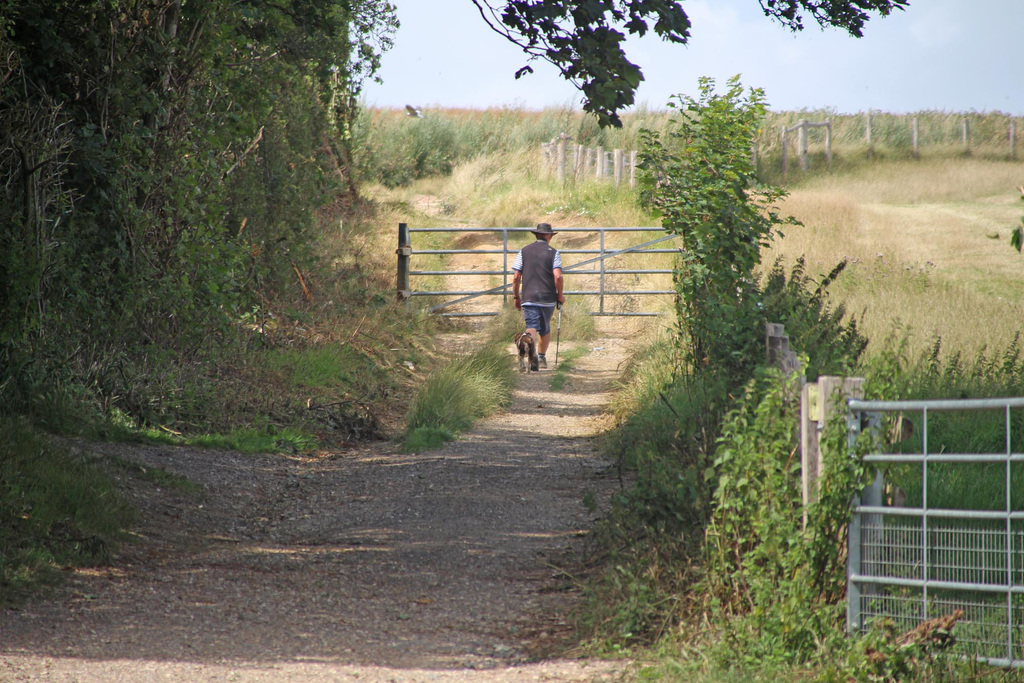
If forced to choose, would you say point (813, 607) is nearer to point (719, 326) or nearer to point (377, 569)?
point (377, 569)

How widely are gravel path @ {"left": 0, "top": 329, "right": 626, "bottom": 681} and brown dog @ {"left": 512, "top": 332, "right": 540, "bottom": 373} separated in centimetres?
407

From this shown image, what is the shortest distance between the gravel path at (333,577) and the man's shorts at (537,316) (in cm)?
401

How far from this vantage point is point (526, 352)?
12555 mm

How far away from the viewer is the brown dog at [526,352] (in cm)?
1241

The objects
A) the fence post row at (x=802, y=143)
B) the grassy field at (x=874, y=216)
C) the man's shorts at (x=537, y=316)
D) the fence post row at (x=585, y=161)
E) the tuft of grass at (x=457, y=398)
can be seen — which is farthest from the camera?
the fence post row at (x=802, y=143)

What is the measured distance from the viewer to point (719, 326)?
7059 mm

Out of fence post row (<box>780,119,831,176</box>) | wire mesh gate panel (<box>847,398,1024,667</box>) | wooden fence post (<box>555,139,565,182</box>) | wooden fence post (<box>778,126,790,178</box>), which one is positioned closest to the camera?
wire mesh gate panel (<box>847,398,1024,667</box>)

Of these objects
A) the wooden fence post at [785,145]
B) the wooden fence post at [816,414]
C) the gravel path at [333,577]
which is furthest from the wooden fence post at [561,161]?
the wooden fence post at [816,414]

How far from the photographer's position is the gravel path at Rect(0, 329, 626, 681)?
3936mm

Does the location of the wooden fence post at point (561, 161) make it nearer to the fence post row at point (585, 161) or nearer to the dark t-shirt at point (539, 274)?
the fence post row at point (585, 161)

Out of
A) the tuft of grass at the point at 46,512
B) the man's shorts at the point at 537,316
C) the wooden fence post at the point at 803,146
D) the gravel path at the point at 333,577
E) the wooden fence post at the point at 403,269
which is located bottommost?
the gravel path at the point at 333,577

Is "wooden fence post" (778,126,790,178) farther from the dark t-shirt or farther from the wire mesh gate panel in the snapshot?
the wire mesh gate panel

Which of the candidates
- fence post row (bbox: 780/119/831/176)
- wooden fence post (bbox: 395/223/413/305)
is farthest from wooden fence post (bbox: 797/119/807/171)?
wooden fence post (bbox: 395/223/413/305)

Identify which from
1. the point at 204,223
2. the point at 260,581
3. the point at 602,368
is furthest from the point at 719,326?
the point at 602,368
